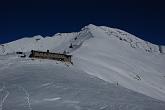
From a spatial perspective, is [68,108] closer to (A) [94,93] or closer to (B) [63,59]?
(A) [94,93]

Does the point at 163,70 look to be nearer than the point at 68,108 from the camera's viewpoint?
No

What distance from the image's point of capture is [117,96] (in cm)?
2192

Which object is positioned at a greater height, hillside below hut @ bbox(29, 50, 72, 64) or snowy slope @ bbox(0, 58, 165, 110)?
snowy slope @ bbox(0, 58, 165, 110)

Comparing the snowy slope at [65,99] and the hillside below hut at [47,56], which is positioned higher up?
the snowy slope at [65,99]

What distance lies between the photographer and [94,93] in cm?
2320

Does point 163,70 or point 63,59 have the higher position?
point 63,59

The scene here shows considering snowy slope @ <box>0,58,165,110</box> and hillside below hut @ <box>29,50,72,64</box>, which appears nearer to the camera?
snowy slope @ <box>0,58,165,110</box>

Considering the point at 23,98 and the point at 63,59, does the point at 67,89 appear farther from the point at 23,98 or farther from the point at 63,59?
the point at 63,59

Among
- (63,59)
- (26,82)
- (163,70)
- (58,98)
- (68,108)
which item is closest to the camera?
(68,108)

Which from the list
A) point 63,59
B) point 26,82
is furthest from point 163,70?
point 26,82

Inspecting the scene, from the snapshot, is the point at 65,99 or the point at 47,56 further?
the point at 47,56

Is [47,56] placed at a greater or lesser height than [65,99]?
lesser

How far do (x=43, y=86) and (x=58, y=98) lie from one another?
5.84 metres

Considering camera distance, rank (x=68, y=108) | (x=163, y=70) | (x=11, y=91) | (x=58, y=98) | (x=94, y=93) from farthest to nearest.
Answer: (x=163, y=70) → (x=11, y=91) → (x=94, y=93) → (x=58, y=98) → (x=68, y=108)
